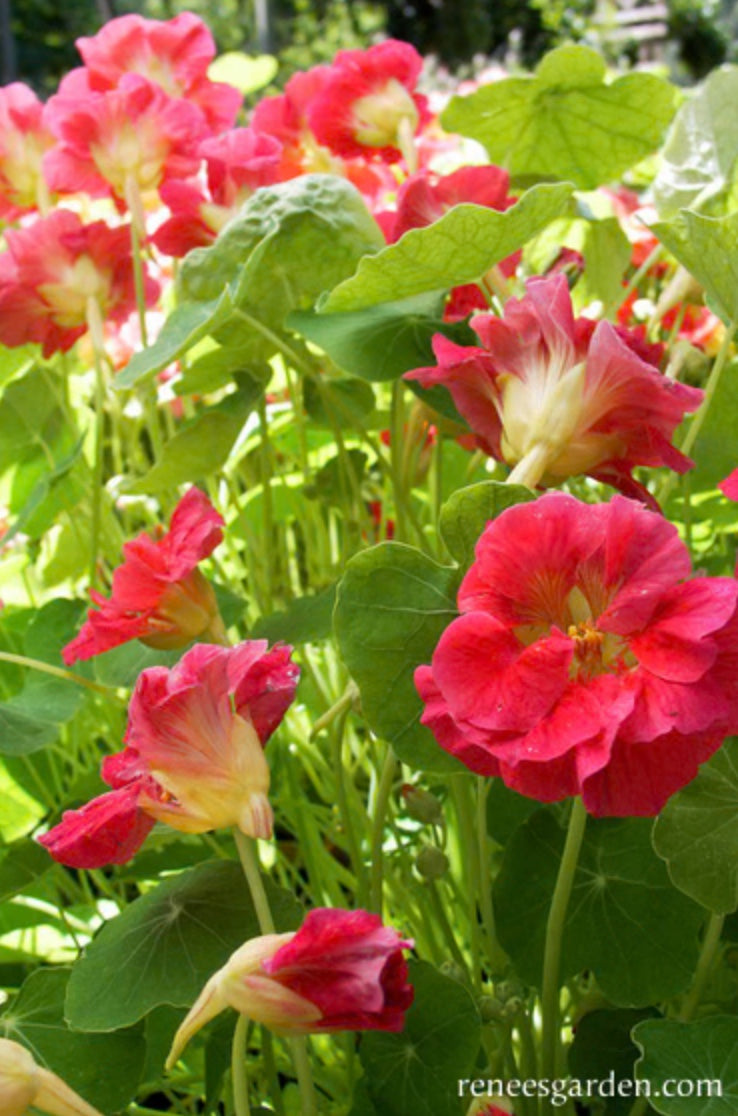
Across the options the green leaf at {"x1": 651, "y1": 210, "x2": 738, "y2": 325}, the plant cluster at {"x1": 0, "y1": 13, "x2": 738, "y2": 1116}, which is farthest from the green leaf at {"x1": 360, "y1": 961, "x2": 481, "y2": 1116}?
the green leaf at {"x1": 651, "y1": 210, "x2": 738, "y2": 325}

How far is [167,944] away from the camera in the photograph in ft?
1.79

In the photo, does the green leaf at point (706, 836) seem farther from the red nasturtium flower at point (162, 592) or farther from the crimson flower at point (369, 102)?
the crimson flower at point (369, 102)

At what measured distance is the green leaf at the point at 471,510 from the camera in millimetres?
478

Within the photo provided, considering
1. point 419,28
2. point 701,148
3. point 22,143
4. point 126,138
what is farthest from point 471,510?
point 419,28

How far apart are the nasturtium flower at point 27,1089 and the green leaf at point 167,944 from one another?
0.08 metres

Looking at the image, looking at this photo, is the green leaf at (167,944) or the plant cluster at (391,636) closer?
the plant cluster at (391,636)

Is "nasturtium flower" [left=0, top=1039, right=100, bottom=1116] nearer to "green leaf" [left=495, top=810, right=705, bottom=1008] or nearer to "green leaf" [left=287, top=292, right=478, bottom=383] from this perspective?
"green leaf" [left=495, top=810, right=705, bottom=1008]

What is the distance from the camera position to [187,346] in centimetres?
62

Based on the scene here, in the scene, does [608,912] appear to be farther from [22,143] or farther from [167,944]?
[22,143]

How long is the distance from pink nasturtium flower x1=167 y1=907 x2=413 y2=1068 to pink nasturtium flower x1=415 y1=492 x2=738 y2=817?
0.07m

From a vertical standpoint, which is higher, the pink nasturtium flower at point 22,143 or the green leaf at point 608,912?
the pink nasturtium flower at point 22,143

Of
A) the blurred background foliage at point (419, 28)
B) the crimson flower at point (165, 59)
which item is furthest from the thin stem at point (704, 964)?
the blurred background foliage at point (419, 28)

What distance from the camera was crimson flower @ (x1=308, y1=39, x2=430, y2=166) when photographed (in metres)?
0.83

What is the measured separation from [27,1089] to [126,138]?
0.63 meters
